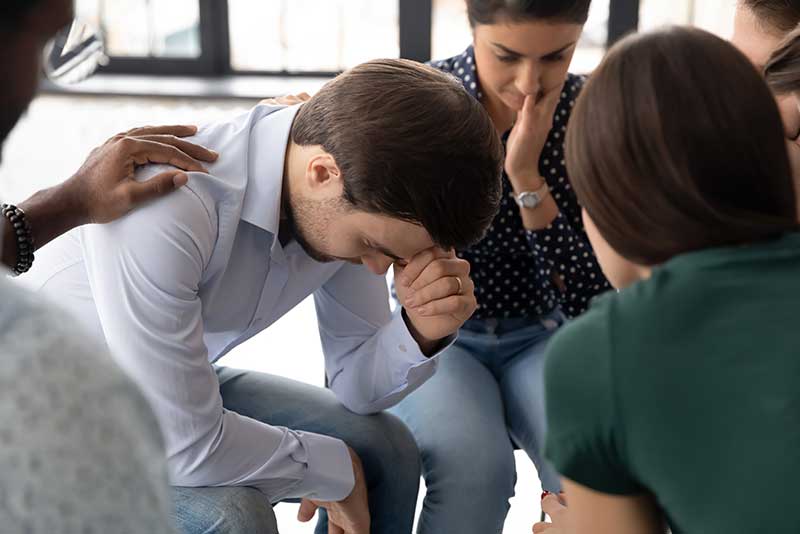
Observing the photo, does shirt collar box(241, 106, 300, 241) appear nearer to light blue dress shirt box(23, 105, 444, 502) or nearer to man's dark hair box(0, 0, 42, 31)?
light blue dress shirt box(23, 105, 444, 502)

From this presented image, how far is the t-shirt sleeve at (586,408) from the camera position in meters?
0.86

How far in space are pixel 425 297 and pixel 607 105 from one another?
623 millimetres

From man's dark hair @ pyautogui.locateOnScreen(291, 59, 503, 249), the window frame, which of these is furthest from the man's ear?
the window frame

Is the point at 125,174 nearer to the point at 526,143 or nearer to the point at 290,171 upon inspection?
the point at 290,171

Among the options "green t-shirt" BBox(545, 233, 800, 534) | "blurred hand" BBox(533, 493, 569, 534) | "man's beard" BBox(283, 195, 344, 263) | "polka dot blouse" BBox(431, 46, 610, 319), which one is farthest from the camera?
"polka dot blouse" BBox(431, 46, 610, 319)

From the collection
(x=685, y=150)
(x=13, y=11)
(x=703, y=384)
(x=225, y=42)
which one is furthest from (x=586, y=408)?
(x=225, y=42)

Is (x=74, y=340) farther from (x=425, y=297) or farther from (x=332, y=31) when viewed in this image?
(x=332, y=31)

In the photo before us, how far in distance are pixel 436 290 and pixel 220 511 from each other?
17.0 inches

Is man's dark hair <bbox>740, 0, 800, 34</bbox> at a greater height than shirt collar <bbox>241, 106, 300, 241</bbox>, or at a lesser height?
greater

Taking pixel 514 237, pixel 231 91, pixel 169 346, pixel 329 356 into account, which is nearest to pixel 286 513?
pixel 329 356

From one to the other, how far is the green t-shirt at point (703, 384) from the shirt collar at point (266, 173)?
25.4 inches

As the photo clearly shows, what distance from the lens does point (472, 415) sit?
167 cm

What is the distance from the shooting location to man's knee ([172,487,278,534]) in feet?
4.41

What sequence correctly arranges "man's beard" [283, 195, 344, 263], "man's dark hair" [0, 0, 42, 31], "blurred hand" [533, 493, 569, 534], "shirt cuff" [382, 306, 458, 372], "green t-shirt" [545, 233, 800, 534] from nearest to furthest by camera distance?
"man's dark hair" [0, 0, 42, 31], "green t-shirt" [545, 233, 800, 534], "blurred hand" [533, 493, 569, 534], "man's beard" [283, 195, 344, 263], "shirt cuff" [382, 306, 458, 372]
